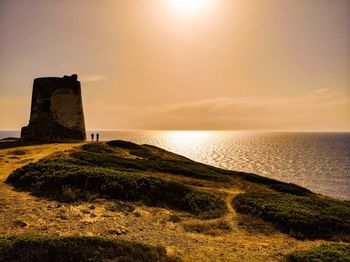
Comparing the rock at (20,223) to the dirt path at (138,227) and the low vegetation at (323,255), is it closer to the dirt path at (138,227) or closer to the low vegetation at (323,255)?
the dirt path at (138,227)

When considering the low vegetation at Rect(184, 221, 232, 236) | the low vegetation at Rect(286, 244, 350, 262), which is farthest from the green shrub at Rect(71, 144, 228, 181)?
the low vegetation at Rect(286, 244, 350, 262)

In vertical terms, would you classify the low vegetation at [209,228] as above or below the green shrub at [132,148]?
below

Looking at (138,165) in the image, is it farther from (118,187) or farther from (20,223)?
(20,223)

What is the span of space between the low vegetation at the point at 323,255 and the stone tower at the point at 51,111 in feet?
105

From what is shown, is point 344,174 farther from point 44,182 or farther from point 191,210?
point 44,182

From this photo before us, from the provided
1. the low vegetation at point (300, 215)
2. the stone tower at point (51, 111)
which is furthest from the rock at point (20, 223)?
the stone tower at point (51, 111)

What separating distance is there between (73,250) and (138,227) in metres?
4.03

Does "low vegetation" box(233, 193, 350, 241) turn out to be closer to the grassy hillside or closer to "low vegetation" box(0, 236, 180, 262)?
the grassy hillside

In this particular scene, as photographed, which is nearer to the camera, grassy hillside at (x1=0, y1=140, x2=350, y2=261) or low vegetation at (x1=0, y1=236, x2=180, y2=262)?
low vegetation at (x1=0, y1=236, x2=180, y2=262)

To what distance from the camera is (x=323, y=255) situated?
10797 millimetres

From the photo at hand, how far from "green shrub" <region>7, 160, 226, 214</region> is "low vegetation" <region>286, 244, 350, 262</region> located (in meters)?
5.79

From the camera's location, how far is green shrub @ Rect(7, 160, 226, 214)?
16578mm

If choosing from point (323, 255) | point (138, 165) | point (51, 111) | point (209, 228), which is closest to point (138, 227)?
point (209, 228)

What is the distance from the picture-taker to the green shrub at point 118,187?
54.4ft
